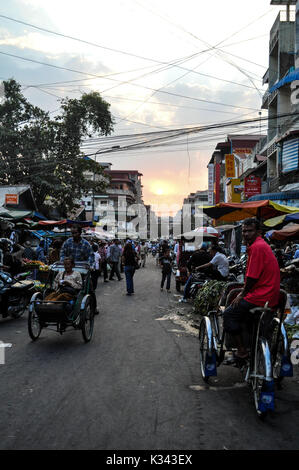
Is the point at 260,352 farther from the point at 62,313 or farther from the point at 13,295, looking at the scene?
the point at 13,295

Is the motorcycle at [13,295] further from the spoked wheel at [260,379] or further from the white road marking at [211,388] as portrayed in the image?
the spoked wheel at [260,379]

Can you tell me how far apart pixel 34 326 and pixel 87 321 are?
3.22 ft

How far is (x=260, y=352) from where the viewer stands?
12.5 ft

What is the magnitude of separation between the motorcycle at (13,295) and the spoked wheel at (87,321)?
234 cm

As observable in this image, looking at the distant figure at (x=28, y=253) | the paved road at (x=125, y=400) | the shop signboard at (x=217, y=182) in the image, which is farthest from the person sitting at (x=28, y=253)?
the shop signboard at (x=217, y=182)

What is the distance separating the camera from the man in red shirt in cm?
397

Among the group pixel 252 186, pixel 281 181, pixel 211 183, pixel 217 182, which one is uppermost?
pixel 211 183

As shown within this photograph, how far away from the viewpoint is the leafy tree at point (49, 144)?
27.6m

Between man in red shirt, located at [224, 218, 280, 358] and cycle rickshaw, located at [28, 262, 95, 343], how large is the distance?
3.04 meters
